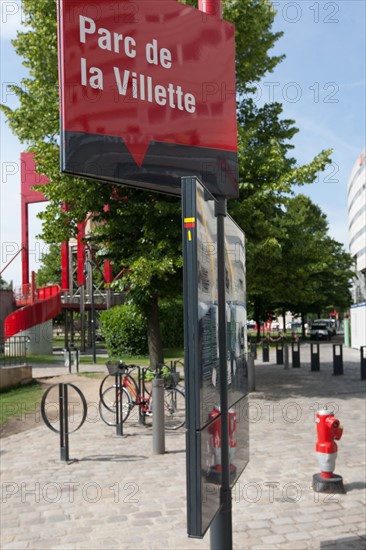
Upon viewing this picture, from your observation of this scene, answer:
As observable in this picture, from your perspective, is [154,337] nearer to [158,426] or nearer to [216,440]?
[158,426]

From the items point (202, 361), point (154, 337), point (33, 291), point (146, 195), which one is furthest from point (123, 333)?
point (202, 361)

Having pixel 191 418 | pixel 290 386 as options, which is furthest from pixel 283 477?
pixel 290 386

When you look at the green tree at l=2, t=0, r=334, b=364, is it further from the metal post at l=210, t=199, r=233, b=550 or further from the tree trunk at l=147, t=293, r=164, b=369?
the metal post at l=210, t=199, r=233, b=550

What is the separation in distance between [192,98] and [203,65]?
0.27m

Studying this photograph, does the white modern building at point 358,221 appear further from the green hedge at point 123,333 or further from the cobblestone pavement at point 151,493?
the cobblestone pavement at point 151,493

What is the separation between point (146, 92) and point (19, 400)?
1155 cm

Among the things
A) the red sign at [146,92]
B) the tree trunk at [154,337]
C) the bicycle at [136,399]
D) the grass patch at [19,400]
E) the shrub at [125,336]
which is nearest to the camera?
the red sign at [146,92]

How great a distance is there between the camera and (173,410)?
1090 cm

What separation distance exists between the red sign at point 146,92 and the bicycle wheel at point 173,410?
6.98 metres

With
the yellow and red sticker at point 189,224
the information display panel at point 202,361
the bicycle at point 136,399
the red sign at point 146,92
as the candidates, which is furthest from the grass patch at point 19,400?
the yellow and red sticker at point 189,224

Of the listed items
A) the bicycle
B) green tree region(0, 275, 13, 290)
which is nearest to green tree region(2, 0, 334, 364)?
the bicycle

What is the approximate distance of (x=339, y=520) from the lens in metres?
5.34

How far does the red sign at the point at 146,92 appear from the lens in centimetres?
337

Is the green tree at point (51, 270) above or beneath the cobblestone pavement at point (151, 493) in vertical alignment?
above
